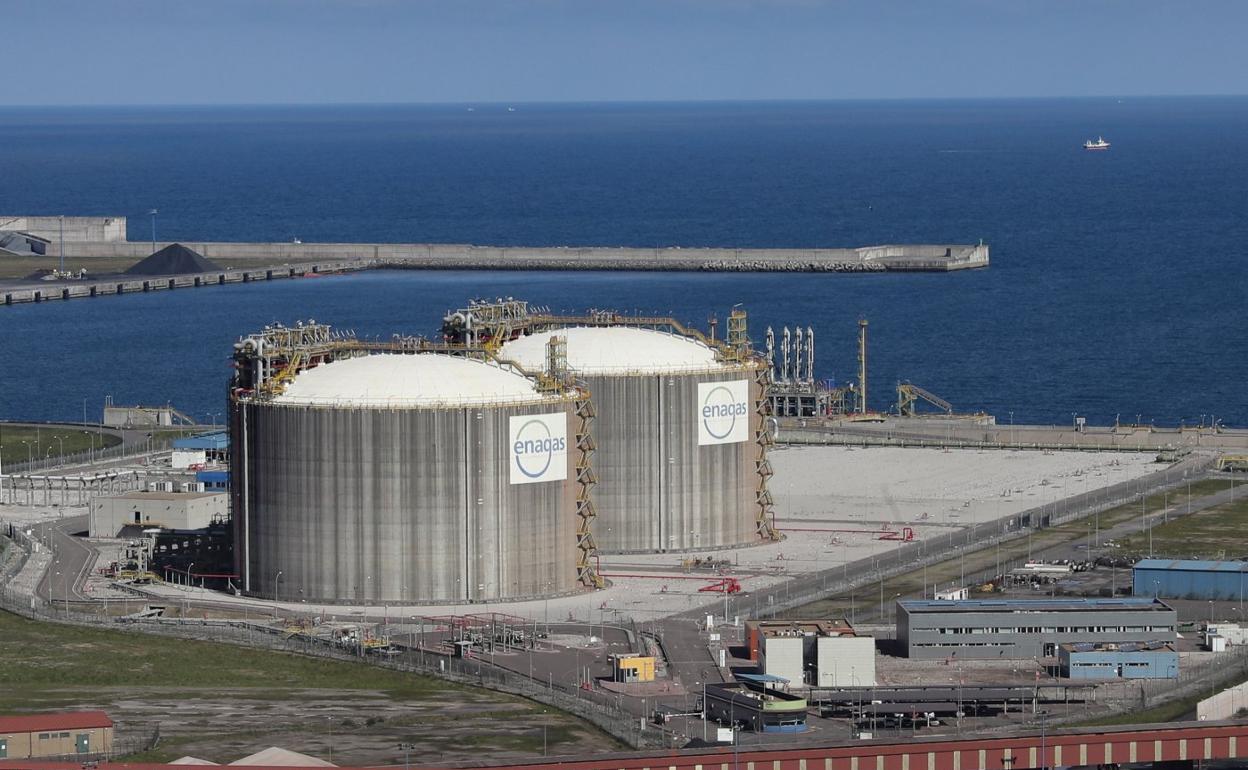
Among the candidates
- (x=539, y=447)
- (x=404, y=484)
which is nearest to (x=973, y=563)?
(x=539, y=447)

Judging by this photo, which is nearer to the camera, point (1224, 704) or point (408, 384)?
point (1224, 704)


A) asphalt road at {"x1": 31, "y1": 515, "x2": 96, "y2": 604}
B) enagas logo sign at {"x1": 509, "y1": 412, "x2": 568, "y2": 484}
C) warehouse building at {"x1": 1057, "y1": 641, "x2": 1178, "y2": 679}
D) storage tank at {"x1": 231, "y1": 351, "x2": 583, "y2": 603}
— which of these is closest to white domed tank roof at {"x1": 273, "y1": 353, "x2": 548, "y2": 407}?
storage tank at {"x1": 231, "y1": 351, "x2": 583, "y2": 603}

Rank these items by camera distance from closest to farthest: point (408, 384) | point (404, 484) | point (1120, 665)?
point (1120, 665) → point (404, 484) → point (408, 384)

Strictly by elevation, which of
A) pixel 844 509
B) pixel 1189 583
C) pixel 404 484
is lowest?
pixel 1189 583

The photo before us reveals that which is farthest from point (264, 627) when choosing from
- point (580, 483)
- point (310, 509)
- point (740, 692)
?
point (740, 692)

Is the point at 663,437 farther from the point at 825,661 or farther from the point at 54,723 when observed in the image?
the point at 54,723

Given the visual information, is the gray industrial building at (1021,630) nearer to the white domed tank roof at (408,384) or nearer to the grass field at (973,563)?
the grass field at (973,563)

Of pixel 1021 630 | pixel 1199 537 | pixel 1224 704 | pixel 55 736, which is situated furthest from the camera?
pixel 1199 537
